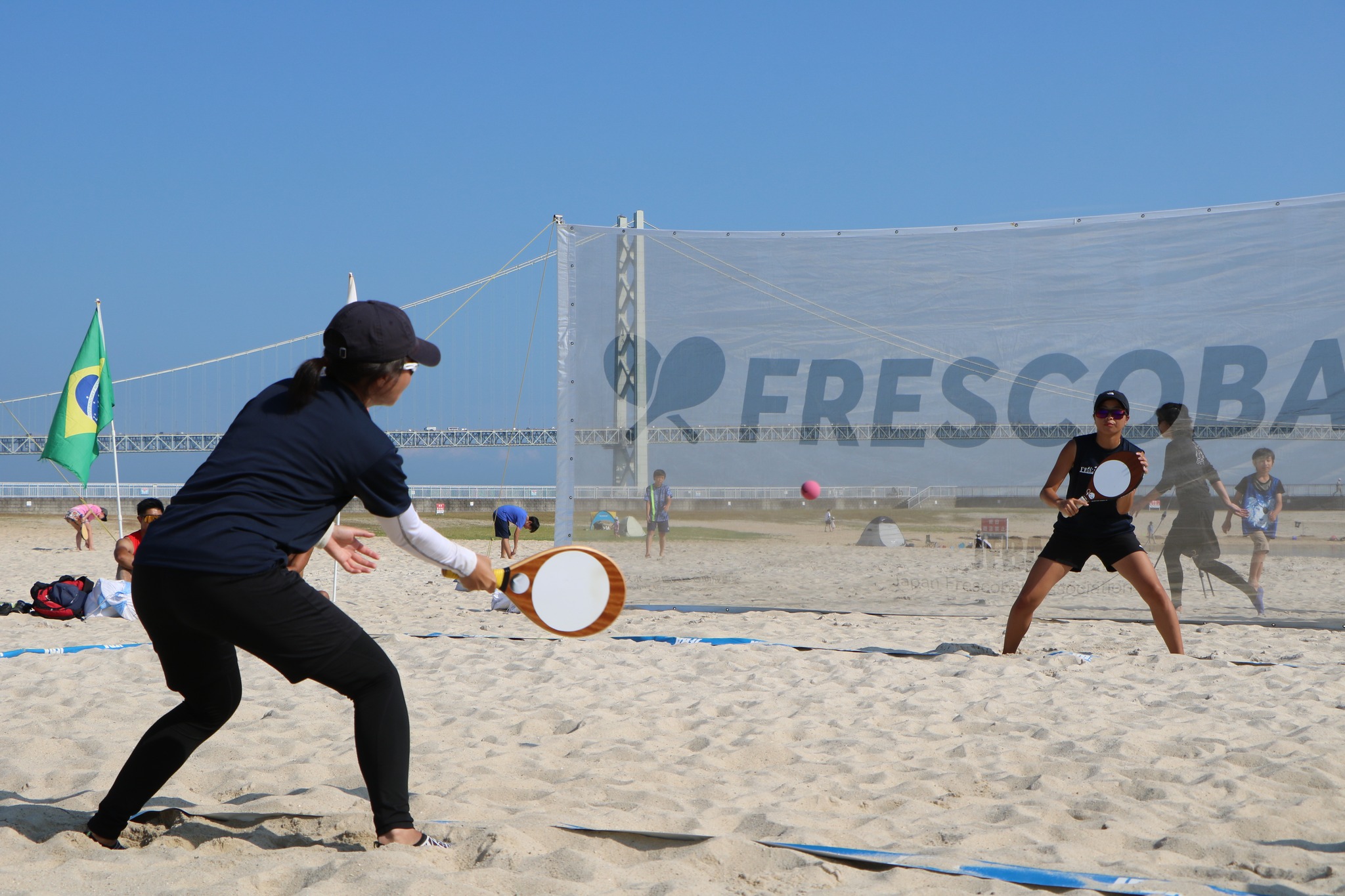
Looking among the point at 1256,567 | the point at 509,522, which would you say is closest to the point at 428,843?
the point at 1256,567

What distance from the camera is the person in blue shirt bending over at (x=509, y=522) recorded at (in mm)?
9297

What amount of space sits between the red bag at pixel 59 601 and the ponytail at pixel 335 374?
5.68 meters

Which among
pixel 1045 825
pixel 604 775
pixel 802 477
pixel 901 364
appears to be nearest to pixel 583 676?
pixel 604 775

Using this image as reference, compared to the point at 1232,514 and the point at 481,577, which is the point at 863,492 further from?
the point at 481,577

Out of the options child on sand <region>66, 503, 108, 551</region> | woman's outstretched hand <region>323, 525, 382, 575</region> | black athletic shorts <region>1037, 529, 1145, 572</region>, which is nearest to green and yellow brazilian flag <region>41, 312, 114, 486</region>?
child on sand <region>66, 503, 108, 551</region>

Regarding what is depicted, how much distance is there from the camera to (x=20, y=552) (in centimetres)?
1445

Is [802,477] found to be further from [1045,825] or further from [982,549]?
[1045,825]

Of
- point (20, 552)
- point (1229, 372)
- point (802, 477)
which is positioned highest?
point (1229, 372)

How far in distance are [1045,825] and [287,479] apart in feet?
6.15

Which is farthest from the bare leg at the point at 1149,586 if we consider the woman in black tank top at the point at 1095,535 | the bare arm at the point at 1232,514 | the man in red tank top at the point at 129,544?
the man in red tank top at the point at 129,544

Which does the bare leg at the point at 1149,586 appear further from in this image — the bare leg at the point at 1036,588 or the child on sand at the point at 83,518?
the child on sand at the point at 83,518

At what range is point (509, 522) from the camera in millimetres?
10070

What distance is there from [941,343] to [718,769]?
193 inches

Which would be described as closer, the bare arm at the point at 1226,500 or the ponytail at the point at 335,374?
the ponytail at the point at 335,374
